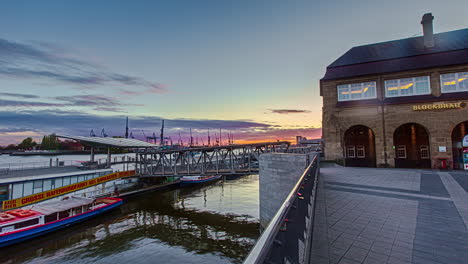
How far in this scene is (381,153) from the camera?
24469 millimetres

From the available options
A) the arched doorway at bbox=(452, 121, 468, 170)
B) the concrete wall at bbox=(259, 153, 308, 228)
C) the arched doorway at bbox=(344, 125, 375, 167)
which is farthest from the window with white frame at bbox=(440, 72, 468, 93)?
the concrete wall at bbox=(259, 153, 308, 228)

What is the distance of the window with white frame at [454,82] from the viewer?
74.3 ft

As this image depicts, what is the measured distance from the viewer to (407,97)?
24094mm

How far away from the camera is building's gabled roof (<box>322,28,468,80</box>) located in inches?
938

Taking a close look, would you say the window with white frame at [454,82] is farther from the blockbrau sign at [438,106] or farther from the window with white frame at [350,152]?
the window with white frame at [350,152]

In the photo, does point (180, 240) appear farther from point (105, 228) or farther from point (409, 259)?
point (409, 259)

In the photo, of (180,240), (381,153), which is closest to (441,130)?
(381,153)

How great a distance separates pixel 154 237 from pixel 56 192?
14.9m

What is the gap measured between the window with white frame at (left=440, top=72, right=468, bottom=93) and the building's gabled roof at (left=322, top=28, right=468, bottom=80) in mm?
1250

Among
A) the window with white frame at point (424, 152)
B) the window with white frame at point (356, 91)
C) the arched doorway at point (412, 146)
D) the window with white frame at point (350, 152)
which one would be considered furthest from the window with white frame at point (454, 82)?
the window with white frame at point (350, 152)

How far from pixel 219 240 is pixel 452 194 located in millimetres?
16208

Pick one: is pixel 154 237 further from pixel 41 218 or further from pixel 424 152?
pixel 424 152

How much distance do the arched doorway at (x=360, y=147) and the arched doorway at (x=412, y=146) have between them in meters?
2.87

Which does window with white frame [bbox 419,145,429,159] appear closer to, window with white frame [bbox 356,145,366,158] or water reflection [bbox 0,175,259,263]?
window with white frame [bbox 356,145,366,158]
